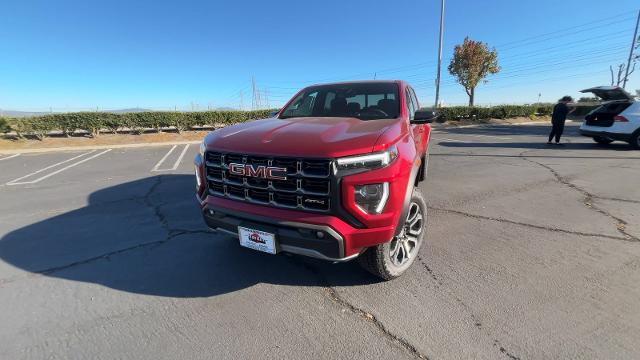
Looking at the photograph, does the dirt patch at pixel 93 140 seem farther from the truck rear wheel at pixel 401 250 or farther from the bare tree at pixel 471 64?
the bare tree at pixel 471 64

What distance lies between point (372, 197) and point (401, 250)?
95 centimetres

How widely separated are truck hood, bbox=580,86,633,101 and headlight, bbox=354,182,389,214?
12.1 m

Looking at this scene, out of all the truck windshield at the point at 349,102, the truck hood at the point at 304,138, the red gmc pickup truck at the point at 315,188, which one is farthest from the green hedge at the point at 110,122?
the red gmc pickup truck at the point at 315,188

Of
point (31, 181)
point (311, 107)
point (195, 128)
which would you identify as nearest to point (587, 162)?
point (311, 107)

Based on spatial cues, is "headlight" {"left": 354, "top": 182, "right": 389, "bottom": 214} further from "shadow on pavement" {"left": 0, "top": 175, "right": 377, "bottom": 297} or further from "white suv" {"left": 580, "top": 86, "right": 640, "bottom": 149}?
"white suv" {"left": 580, "top": 86, "right": 640, "bottom": 149}

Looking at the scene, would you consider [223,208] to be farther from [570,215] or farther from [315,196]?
[570,215]

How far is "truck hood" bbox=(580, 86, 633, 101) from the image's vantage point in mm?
10680

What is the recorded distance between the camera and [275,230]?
96.4 inches

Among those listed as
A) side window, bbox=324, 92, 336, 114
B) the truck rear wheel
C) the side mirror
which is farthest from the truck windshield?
the truck rear wheel

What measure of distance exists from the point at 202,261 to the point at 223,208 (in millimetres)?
→ 995

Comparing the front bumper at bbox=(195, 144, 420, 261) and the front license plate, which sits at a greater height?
the front bumper at bbox=(195, 144, 420, 261)

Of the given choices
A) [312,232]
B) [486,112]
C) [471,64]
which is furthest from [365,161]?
[471,64]

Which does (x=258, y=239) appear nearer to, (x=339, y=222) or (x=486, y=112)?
(x=339, y=222)

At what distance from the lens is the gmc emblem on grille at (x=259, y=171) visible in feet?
7.93
